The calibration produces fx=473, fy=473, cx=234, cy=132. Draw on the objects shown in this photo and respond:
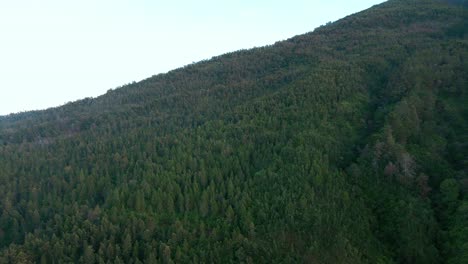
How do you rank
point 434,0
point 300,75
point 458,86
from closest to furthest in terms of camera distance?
point 458,86 → point 300,75 → point 434,0

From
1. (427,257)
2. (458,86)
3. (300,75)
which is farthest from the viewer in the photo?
(300,75)

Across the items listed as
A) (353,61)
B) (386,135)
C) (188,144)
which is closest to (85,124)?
(188,144)

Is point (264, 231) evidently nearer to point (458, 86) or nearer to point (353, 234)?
point (353, 234)

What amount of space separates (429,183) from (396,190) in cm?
612

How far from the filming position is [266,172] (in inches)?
2815

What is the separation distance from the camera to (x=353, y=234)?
56938 millimetres

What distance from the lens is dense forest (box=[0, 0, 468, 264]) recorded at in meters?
56.6

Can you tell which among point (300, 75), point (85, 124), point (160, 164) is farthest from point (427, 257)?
point (85, 124)

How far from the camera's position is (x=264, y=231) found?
58312 mm

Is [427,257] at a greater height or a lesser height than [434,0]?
lesser

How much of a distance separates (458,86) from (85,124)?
87978 millimetres

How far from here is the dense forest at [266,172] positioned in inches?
2228

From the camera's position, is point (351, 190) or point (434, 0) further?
point (434, 0)

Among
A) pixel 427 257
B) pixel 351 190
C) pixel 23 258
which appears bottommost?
pixel 427 257
